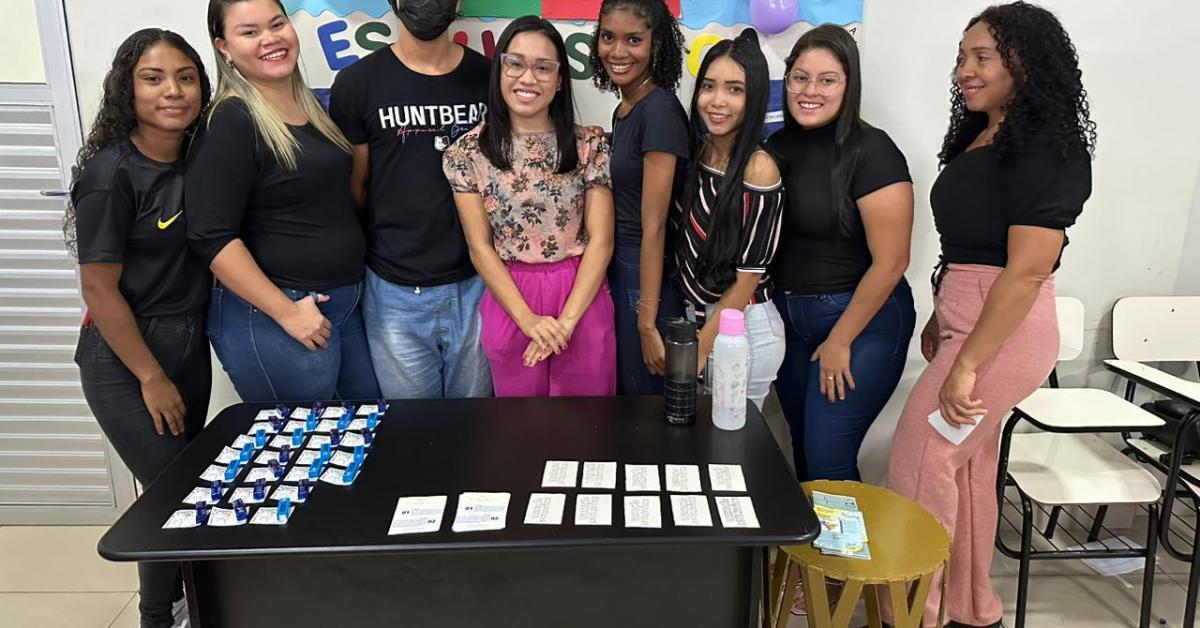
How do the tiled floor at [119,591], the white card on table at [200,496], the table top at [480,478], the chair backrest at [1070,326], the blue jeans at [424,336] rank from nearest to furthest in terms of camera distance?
the table top at [480,478]
the white card on table at [200,496]
the blue jeans at [424,336]
the tiled floor at [119,591]
the chair backrest at [1070,326]

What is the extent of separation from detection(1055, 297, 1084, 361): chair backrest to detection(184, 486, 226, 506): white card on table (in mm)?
2392

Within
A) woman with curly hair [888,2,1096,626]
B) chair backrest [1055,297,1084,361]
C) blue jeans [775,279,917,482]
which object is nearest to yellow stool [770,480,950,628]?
woman with curly hair [888,2,1096,626]

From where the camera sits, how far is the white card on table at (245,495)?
1.36 m

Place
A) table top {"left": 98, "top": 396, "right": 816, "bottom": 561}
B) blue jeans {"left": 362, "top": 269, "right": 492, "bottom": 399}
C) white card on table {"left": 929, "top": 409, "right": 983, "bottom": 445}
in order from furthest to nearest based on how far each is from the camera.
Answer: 1. blue jeans {"left": 362, "top": 269, "right": 492, "bottom": 399}
2. white card on table {"left": 929, "top": 409, "right": 983, "bottom": 445}
3. table top {"left": 98, "top": 396, "right": 816, "bottom": 561}

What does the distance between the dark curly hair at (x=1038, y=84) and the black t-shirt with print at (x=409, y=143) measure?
1.23 metres

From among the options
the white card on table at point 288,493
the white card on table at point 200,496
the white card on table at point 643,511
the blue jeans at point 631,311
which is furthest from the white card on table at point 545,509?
the blue jeans at point 631,311

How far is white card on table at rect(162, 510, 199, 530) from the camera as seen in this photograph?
4.29 ft

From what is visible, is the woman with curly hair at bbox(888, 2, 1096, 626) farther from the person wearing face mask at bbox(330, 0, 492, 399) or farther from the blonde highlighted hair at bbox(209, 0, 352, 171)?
the blonde highlighted hair at bbox(209, 0, 352, 171)

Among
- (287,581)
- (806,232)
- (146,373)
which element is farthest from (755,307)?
(146,373)

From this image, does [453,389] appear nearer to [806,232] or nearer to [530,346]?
[530,346]

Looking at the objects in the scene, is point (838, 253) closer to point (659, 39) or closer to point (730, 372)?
point (730, 372)

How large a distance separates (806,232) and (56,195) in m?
2.22

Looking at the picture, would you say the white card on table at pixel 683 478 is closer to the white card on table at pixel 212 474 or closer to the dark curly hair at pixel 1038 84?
the white card on table at pixel 212 474

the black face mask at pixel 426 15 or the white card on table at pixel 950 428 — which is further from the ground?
the black face mask at pixel 426 15
